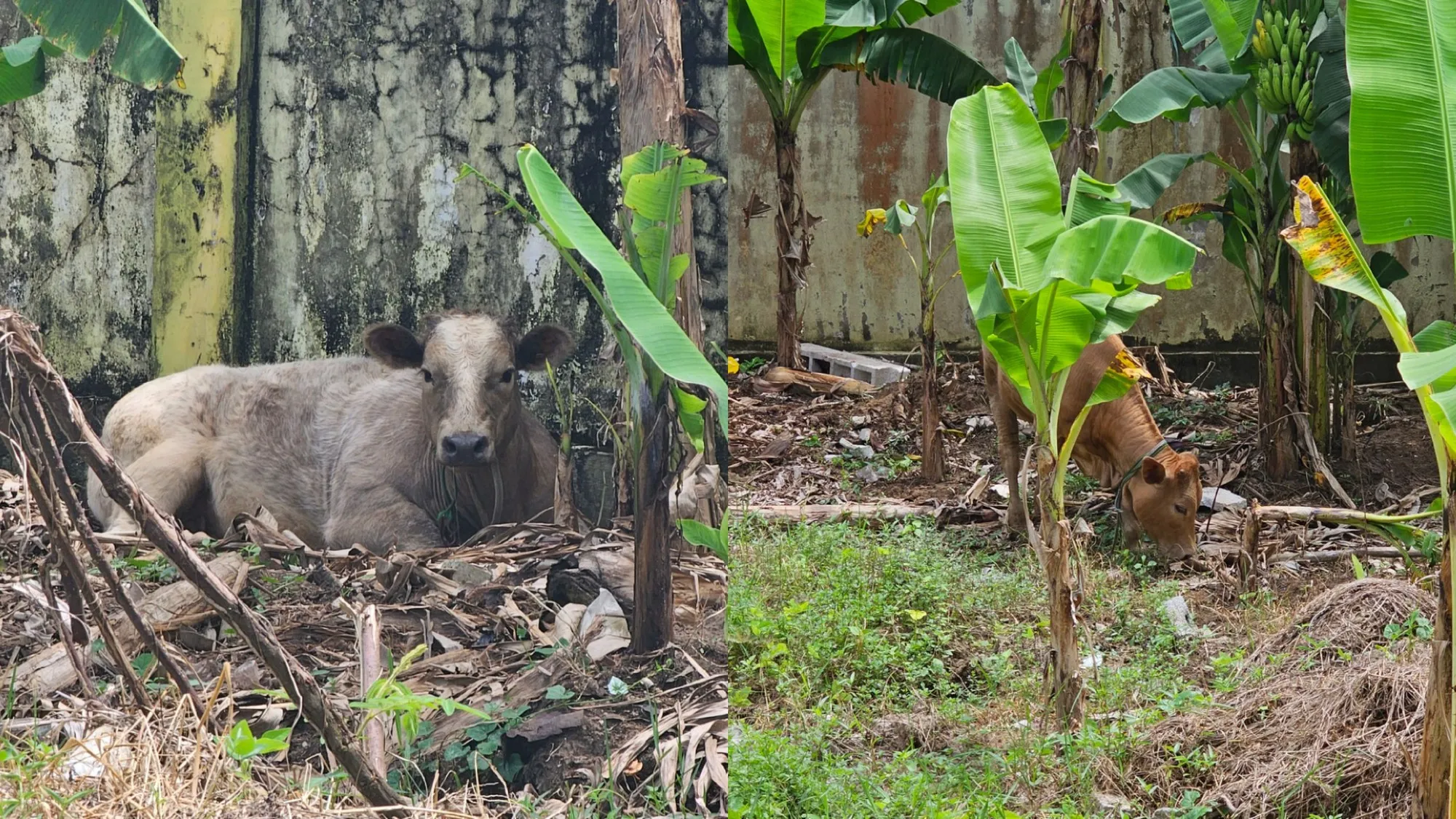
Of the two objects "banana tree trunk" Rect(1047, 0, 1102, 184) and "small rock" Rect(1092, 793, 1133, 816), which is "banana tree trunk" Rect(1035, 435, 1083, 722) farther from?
"banana tree trunk" Rect(1047, 0, 1102, 184)

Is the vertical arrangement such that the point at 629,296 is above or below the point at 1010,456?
above

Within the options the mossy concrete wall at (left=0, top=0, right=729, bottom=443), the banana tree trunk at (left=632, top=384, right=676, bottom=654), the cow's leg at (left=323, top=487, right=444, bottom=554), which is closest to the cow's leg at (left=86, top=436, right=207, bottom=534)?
the mossy concrete wall at (left=0, top=0, right=729, bottom=443)

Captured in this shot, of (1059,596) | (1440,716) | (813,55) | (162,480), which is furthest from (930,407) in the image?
(162,480)

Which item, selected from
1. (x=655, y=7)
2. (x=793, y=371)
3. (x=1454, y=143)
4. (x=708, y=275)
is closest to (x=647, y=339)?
(x=708, y=275)

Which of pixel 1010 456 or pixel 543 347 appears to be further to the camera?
pixel 1010 456

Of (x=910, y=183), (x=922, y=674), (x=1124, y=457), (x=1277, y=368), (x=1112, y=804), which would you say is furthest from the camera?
(x=910, y=183)

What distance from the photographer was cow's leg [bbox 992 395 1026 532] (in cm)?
596

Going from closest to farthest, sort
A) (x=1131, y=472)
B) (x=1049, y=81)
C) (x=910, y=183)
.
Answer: (x=1131, y=472) → (x=1049, y=81) → (x=910, y=183)

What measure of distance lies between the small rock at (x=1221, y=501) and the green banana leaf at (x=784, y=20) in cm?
308

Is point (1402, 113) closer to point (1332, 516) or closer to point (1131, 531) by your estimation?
point (1332, 516)

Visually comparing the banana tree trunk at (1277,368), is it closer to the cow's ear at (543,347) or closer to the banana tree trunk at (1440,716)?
the banana tree trunk at (1440,716)

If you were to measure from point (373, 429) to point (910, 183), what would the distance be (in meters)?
6.60

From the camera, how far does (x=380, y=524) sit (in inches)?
104

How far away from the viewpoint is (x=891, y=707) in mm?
3947
